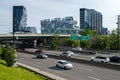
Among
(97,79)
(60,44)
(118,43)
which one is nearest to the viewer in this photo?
(97,79)

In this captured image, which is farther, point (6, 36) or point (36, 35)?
point (36, 35)

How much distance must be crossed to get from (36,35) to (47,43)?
116ft

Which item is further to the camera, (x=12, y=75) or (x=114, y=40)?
(x=114, y=40)

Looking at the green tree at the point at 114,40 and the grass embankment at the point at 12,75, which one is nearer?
the grass embankment at the point at 12,75

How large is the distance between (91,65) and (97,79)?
16.2m

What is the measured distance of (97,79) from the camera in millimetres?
33625

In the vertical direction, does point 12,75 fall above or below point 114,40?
above

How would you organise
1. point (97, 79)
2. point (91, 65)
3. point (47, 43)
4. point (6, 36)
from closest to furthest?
point (97, 79)
point (91, 65)
point (6, 36)
point (47, 43)

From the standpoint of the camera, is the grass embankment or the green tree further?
the green tree

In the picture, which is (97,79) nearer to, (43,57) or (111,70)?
(111,70)

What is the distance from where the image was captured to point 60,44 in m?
149

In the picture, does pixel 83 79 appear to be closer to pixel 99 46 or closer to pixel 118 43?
pixel 118 43

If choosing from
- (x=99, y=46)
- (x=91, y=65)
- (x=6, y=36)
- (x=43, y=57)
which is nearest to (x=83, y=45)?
(x=99, y=46)

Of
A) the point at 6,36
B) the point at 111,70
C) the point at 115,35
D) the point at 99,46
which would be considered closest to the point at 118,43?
the point at 115,35
